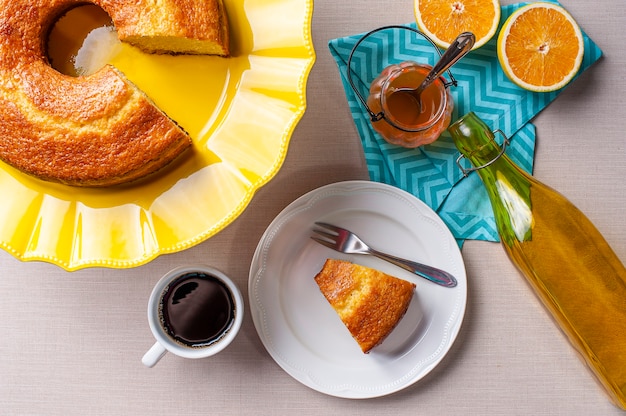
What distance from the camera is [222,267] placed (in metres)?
1.76

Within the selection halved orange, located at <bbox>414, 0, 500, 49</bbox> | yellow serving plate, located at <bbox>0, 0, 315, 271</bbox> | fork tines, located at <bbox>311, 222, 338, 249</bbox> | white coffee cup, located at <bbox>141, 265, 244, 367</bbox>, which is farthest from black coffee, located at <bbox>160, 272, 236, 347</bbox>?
halved orange, located at <bbox>414, 0, 500, 49</bbox>

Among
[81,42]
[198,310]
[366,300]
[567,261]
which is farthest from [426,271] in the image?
[81,42]

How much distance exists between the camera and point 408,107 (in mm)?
1665

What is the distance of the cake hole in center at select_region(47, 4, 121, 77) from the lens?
165 cm

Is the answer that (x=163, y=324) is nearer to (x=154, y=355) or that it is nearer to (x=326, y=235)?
(x=154, y=355)

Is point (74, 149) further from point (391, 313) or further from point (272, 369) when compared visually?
point (391, 313)

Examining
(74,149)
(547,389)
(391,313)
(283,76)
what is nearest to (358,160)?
(283,76)

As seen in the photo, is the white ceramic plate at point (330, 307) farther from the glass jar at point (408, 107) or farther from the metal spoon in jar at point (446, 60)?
the metal spoon in jar at point (446, 60)

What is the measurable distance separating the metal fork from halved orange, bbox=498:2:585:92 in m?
0.63

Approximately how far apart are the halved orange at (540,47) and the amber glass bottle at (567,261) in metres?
0.27

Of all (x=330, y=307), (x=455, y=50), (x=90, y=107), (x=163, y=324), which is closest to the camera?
(x=455, y=50)

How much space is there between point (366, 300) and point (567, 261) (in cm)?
64

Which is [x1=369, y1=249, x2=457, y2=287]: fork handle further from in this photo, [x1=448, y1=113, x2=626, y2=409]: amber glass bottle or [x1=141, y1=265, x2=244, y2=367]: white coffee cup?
[x1=141, y1=265, x2=244, y2=367]: white coffee cup

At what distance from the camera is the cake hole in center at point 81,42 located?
165cm
